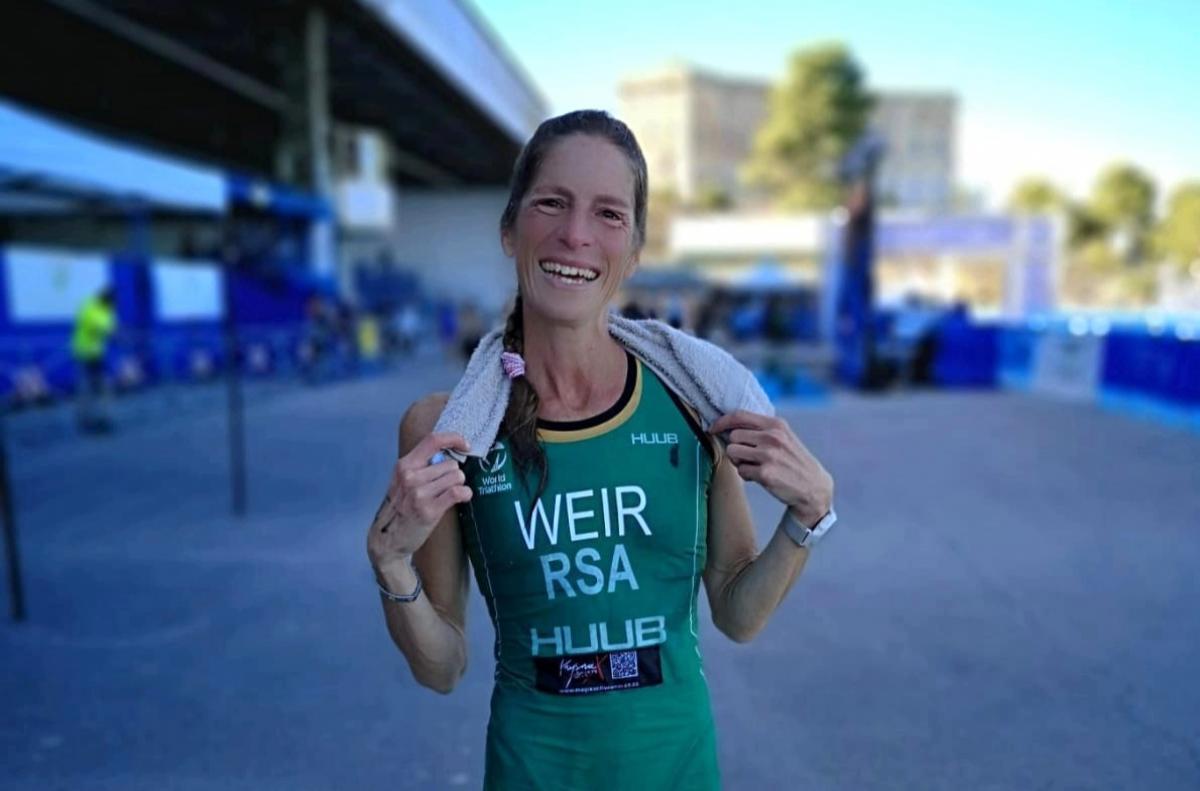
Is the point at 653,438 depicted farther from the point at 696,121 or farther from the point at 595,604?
the point at 696,121

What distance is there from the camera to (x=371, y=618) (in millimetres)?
5035

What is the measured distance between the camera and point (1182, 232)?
68.6 m

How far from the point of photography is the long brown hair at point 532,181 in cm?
148

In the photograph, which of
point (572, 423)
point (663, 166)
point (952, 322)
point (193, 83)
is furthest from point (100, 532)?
point (663, 166)

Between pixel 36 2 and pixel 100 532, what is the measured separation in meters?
20.3

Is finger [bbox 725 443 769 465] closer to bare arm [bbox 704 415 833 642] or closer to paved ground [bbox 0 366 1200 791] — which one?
bare arm [bbox 704 415 833 642]

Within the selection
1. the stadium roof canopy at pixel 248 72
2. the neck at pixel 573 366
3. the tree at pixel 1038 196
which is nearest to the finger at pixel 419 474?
the neck at pixel 573 366

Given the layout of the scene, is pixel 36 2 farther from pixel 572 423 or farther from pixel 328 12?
pixel 572 423

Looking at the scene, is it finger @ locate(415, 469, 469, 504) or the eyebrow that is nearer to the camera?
finger @ locate(415, 469, 469, 504)

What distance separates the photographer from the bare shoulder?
1.57 meters

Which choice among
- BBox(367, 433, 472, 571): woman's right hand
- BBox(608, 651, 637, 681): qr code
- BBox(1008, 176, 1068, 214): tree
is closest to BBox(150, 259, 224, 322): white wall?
BBox(367, 433, 472, 571): woman's right hand

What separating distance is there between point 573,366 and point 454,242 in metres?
46.2

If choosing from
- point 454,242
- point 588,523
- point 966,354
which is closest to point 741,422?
point 588,523

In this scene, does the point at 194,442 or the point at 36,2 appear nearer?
the point at 194,442
